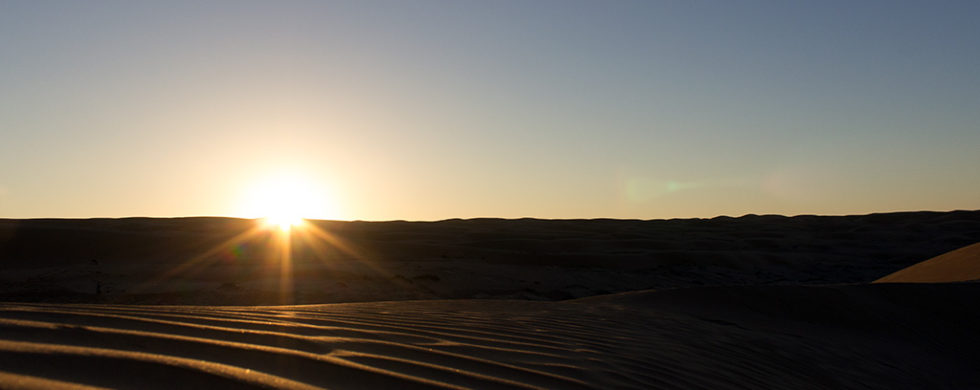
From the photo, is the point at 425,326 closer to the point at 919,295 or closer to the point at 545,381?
the point at 545,381

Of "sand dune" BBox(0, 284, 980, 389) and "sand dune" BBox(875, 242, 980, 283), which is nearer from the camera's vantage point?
"sand dune" BBox(0, 284, 980, 389)

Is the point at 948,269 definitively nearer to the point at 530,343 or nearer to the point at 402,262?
the point at 402,262

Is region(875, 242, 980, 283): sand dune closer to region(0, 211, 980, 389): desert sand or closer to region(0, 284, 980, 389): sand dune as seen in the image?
region(0, 211, 980, 389): desert sand

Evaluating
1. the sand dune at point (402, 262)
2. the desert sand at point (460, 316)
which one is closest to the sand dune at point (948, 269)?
the desert sand at point (460, 316)

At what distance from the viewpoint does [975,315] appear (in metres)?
6.01

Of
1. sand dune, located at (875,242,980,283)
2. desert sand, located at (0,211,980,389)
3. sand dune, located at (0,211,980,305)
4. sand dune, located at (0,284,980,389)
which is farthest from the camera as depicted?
sand dune, located at (875,242,980,283)

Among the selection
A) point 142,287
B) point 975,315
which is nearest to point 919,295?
point 975,315

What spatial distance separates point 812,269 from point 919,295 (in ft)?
23.5

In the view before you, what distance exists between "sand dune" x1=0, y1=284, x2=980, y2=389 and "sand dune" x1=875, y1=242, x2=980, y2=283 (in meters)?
2.21

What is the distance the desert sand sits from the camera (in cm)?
204

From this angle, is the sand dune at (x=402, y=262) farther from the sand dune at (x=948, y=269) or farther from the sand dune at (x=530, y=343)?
the sand dune at (x=530, y=343)

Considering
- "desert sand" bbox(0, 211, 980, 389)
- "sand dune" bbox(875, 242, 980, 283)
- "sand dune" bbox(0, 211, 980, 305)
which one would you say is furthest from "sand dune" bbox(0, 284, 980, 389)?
"sand dune" bbox(0, 211, 980, 305)

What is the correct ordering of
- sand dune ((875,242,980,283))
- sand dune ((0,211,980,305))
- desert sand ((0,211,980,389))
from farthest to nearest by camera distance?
sand dune ((875,242,980,283)) < sand dune ((0,211,980,305)) < desert sand ((0,211,980,389))

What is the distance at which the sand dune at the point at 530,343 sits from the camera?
188 centimetres
